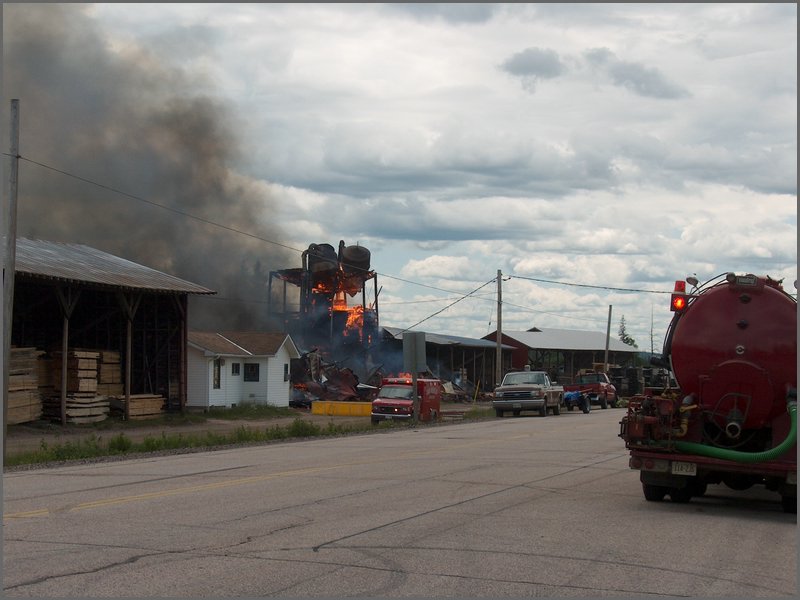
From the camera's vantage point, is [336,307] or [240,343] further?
[336,307]

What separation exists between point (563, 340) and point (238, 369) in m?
53.7

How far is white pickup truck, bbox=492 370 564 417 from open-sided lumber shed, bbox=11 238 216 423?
13.5 meters

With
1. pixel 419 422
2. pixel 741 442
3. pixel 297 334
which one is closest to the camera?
pixel 741 442

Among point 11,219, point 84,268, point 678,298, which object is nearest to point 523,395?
point 84,268

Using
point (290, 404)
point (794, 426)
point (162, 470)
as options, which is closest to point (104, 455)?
point (162, 470)

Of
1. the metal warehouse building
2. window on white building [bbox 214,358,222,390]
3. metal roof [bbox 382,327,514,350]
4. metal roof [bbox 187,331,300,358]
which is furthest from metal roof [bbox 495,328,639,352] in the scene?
window on white building [bbox 214,358,222,390]

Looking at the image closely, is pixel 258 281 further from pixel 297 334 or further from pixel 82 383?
pixel 82 383

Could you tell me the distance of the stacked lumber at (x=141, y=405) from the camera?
3822cm

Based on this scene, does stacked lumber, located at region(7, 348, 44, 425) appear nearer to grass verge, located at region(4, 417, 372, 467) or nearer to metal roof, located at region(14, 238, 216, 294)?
metal roof, located at region(14, 238, 216, 294)

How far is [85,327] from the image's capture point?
3909 centimetres

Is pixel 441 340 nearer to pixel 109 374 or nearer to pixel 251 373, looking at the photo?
pixel 251 373

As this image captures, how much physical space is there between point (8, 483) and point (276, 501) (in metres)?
5.46

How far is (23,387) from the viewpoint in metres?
33.5

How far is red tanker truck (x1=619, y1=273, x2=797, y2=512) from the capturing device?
1238cm
